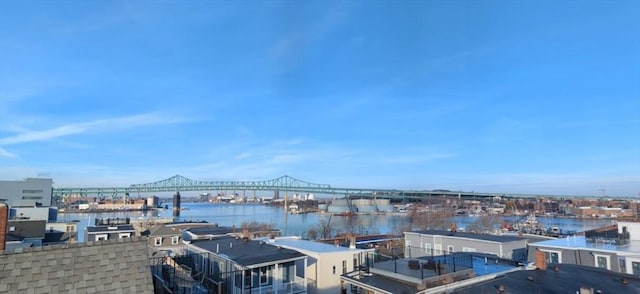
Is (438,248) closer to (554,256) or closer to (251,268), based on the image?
(554,256)

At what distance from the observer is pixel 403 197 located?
114 m

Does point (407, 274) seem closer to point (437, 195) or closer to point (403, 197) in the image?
point (403, 197)

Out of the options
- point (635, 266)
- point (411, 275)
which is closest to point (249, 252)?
point (411, 275)

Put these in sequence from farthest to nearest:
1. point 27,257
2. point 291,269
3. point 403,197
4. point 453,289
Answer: point 403,197 < point 291,269 < point 453,289 < point 27,257

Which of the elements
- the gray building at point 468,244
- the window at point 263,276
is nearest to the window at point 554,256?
the gray building at point 468,244

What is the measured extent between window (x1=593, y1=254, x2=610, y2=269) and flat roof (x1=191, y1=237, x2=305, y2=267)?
1115 cm

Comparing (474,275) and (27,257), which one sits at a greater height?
(27,257)

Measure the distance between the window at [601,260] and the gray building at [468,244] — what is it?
11.9 ft

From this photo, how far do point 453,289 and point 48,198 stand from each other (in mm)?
89974

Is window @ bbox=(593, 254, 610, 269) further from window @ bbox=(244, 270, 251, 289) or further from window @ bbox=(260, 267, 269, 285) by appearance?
window @ bbox=(244, 270, 251, 289)

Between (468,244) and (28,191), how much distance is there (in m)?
87.7

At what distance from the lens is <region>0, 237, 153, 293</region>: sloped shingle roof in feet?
14.0

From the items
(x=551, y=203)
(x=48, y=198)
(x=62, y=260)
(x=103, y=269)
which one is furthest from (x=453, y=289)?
(x=551, y=203)

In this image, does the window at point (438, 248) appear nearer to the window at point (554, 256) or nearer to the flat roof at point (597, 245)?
the flat roof at point (597, 245)
